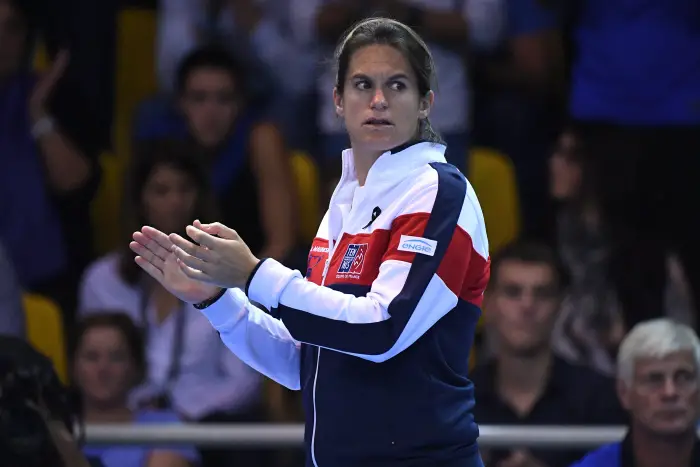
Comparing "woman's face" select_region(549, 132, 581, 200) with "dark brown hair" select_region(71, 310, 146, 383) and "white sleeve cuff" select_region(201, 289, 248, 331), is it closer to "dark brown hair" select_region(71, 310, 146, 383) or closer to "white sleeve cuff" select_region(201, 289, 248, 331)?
"dark brown hair" select_region(71, 310, 146, 383)

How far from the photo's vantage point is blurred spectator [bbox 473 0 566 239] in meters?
5.81

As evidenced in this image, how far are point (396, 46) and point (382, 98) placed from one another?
0.12m

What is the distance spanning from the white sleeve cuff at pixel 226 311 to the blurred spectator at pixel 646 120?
111 inches

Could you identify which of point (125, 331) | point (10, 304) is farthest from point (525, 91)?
point (10, 304)

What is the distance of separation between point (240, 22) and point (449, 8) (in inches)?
38.2

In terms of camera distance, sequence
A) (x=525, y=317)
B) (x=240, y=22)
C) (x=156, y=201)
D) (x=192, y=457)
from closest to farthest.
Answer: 1. (x=192, y=457)
2. (x=525, y=317)
3. (x=156, y=201)
4. (x=240, y=22)

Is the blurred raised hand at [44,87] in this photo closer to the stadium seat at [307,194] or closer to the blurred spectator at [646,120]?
the stadium seat at [307,194]

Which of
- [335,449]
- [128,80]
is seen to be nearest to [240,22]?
[128,80]

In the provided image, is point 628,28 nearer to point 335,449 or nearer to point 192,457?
point 192,457

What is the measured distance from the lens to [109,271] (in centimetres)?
549

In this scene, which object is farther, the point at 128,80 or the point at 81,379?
the point at 128,80

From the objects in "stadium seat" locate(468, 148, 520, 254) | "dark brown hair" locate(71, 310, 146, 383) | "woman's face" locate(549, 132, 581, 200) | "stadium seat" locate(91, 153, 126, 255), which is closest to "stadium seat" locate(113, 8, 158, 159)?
"stadium seat" locate(91, 153, 126, 255)

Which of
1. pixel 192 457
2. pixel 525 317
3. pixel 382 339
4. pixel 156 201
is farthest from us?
pixel 156 201

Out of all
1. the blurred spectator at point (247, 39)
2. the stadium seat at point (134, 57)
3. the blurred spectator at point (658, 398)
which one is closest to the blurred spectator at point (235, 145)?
the blurred spectator at point (247, 39)
